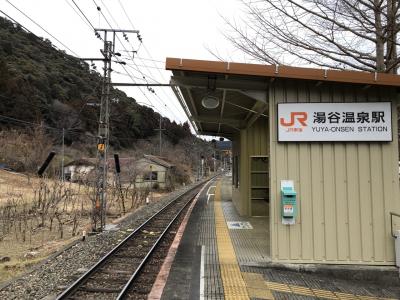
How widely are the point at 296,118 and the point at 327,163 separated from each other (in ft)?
3.29

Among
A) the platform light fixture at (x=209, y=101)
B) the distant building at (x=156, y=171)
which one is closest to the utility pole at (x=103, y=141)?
the platform light fixture at (x=209, y=101)

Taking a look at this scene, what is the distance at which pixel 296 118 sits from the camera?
747cm

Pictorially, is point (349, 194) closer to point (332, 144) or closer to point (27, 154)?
point (332, 144)

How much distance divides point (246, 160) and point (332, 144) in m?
6.24

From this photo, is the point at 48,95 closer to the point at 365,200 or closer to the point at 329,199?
the point at 329,199

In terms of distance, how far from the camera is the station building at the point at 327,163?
7191 mm

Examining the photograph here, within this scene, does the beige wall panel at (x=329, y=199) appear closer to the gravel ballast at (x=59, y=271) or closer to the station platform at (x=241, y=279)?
the station platform at (x=241, y=279)

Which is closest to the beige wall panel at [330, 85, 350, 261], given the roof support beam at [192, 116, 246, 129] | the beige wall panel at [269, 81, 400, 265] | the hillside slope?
the beige wall panel at [269, 81, 400, 265]

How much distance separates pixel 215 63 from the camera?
718cm

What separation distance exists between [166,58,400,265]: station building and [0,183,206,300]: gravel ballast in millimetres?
3776

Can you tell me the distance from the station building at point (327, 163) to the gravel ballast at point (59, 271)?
3776 mm

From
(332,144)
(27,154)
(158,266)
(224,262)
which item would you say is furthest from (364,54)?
(27,154)

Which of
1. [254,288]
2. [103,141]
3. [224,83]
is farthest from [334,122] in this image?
[103,141]

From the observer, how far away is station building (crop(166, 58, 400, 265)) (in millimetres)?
7191
